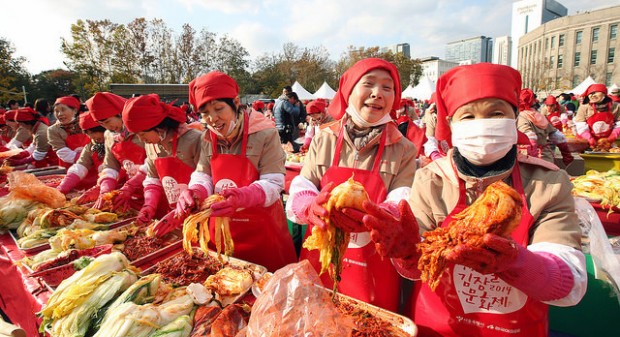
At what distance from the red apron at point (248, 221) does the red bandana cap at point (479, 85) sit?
1856 mm

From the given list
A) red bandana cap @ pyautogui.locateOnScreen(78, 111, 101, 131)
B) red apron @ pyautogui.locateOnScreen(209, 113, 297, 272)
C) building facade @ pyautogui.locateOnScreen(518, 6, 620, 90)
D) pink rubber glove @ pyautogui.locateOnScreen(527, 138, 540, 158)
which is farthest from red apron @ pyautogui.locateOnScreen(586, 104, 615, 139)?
building facade @ pyautogui.locateOnScreen(518, 6, 620, 90)

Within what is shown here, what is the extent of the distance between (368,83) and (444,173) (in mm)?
828

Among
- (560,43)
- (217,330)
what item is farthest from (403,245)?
(560,43)

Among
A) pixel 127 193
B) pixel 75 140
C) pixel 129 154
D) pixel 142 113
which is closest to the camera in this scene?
pixel 142 113

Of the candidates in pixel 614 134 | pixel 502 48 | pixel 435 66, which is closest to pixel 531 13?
pixel 502 48

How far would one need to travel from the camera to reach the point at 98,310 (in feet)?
6.21

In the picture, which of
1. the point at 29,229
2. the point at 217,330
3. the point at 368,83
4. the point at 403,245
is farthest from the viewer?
the point at 29,229

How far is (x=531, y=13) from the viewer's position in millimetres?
104062

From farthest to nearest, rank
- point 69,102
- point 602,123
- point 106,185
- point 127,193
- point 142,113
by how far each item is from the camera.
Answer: point 602,123, point 69,102, point 106,185, point 127,193, point 142,113

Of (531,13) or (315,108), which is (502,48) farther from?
(315,108)

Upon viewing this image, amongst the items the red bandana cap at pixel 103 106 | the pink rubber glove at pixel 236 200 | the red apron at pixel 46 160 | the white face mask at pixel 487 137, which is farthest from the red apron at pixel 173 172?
the red apron at pixel 46 160

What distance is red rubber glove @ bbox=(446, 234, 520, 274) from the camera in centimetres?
115

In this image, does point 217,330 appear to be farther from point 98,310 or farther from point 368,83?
point 368,83

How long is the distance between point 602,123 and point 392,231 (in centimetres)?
961
